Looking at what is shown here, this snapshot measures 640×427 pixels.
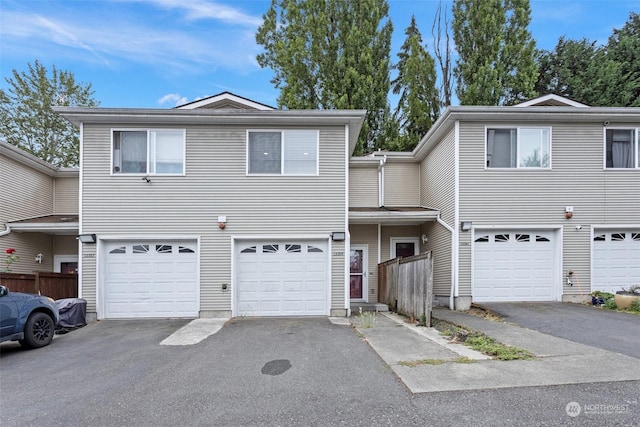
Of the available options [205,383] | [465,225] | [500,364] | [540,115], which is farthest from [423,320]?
[540,115]

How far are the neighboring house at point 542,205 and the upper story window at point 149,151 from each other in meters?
7.09

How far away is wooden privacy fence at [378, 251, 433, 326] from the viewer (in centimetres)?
759

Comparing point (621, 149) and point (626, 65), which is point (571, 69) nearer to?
point (626, 65)

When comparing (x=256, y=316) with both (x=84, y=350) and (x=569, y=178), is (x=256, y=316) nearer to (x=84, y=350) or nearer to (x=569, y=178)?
(x=84, y=350)

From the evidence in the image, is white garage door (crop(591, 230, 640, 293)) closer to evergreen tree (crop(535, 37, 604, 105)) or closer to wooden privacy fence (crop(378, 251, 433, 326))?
wooden privacy fence (crop(378, 251, 433, 326))

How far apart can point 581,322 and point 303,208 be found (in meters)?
6.48

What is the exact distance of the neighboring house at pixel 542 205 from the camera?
387 inches

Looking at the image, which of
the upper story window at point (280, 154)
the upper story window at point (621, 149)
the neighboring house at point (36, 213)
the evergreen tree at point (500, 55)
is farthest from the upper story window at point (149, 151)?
the evergreen tree at point (500, 55)

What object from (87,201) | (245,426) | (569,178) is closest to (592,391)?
(245,426)

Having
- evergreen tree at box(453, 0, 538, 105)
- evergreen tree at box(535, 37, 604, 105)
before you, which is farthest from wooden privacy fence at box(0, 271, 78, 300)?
evergreen tree at box(535, 37, 604, 105)

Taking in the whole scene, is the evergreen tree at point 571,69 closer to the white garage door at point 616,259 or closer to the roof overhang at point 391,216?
the white garage door at point 616,259

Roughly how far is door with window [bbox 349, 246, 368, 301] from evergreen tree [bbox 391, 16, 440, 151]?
8.41 meters

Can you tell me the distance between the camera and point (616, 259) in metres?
10.0

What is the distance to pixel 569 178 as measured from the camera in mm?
9984
